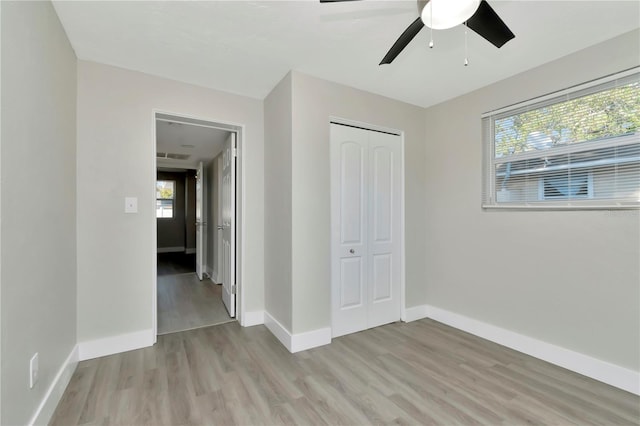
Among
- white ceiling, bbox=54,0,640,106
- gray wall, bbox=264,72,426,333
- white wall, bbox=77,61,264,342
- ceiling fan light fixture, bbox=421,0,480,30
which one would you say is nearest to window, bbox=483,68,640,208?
white ceiling, bbox=54,0,640,106

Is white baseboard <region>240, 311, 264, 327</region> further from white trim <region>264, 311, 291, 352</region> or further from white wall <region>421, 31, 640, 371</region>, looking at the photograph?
white wall <region>421, 31, 640, 371</region>

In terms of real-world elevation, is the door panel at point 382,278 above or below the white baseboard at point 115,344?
above

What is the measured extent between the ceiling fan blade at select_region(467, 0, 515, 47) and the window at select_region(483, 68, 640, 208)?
3.83 ft

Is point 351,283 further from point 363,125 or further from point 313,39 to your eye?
point 313,39

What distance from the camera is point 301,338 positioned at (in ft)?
8.30

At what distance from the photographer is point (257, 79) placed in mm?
2701

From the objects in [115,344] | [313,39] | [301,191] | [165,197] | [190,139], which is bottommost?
[115,344]

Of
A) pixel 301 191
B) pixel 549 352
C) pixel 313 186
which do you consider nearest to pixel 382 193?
pixel 313 186

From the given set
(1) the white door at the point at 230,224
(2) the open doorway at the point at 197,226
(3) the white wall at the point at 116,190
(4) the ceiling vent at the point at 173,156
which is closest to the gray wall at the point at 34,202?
(3) the white wall at the point at 116,190

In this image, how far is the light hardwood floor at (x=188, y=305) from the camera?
312 cm

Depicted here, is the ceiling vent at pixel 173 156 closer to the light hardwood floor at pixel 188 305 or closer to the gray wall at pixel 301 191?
the light hardwood floor at pixel 188 305

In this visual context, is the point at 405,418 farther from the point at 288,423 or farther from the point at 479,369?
the point at 479,369

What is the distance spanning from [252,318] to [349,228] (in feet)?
4.66

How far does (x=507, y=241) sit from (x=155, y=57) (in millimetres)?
3449
